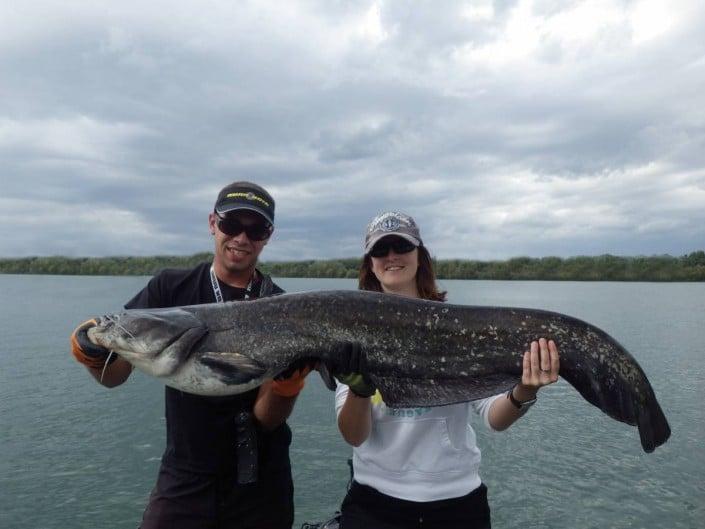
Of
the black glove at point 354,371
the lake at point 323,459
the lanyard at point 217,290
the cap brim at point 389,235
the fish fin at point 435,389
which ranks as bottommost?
the lake at point 323,459

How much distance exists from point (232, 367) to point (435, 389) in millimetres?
1528

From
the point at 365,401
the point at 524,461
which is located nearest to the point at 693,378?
the point at 524,461

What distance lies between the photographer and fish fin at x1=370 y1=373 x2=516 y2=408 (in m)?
3.93

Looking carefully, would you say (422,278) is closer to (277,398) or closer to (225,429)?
(277,398)

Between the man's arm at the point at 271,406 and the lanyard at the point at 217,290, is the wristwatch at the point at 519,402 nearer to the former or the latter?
the man's arm at the point at 271,406

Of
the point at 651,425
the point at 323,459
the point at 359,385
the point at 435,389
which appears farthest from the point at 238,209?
the point at 323,459

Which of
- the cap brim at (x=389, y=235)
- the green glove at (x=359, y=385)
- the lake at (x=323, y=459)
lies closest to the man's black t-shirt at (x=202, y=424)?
the green glove at (x=359, y=385)

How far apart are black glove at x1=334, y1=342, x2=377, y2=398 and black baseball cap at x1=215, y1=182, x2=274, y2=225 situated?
1.34m

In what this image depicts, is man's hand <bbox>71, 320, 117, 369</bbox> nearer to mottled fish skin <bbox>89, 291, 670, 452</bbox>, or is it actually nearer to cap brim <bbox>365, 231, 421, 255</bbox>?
mottled fish skin <bbox>89, 291, 670, 452</bbox>

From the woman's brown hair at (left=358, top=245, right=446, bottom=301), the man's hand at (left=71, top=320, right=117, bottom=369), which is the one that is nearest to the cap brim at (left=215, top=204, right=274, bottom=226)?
the woman's brown hair at (left=358, top=245, right=446, bottom=301)

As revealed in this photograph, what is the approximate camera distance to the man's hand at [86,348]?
3.86m

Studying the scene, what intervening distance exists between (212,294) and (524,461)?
1133cm

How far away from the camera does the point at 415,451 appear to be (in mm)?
3740

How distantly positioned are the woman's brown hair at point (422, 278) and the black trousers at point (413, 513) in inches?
60.9
